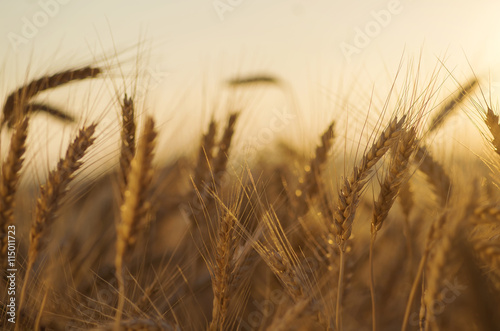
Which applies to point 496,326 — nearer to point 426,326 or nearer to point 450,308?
point 450,308

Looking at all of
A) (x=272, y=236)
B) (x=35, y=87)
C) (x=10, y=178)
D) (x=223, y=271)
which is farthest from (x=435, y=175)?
(x=35, y=87)

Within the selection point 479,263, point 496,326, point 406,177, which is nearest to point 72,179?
point 406,177

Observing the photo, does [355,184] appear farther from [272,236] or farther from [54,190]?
[54,190]

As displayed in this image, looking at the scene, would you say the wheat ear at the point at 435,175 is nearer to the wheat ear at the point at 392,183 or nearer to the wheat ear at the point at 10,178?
the wheat ear at the point at 392,183

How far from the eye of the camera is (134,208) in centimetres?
114

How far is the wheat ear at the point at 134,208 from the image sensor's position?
111cm

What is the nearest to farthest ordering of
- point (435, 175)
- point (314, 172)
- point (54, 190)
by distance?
1. point (54, 190)
2. point (435, 175)
3. point (314, 172)

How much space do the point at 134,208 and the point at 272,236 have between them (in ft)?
1.76

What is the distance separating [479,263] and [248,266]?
2.89ft

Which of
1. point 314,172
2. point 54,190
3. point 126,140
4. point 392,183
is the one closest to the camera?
point 392,183

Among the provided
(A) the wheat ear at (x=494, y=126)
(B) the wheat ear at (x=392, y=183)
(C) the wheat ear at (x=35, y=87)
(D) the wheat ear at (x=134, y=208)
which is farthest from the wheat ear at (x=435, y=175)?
(C) the wheat ear at (x=35, y=87)

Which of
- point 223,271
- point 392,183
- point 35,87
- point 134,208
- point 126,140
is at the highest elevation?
point 35,87

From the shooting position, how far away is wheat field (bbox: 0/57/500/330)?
4.21ft

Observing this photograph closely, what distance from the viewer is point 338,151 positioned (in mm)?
2014
